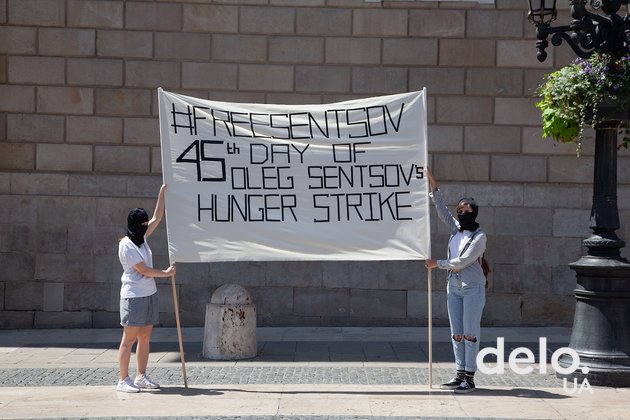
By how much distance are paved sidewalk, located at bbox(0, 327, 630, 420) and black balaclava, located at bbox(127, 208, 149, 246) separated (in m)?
1.51

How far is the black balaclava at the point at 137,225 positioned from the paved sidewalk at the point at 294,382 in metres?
1.51

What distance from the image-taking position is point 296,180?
8.62m

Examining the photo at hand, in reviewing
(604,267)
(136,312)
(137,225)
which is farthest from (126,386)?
(604,267)

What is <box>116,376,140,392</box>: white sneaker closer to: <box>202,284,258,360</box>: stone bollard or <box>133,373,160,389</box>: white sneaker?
<box>133,373,160,389</box>: white sneaker

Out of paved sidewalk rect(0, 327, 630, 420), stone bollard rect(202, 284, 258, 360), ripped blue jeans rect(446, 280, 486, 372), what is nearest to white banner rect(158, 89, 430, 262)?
ripped blue jeans rect(446, 280, 486, 372)

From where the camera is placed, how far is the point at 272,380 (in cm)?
895

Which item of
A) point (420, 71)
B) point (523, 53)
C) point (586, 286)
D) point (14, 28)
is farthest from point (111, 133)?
point (586, 286)

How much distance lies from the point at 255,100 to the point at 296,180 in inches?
179

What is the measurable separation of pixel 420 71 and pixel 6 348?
712 centimetres

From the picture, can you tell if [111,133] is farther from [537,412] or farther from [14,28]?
[537,412]

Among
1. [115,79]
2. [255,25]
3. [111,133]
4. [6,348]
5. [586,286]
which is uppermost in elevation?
[255,25]

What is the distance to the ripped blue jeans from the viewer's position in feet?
26.6

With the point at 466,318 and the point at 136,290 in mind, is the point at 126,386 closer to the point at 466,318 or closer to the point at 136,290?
the point at 136,290

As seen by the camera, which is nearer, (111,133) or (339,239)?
(339,239)
